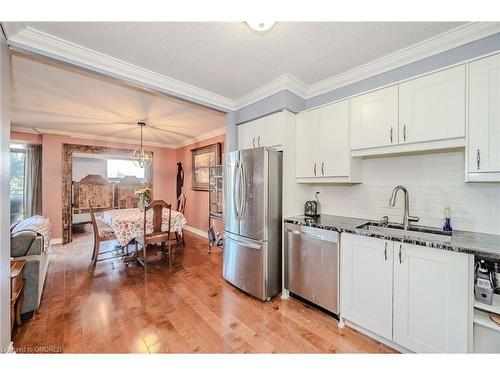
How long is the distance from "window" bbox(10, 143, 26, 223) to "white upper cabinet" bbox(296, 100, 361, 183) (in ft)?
18.8

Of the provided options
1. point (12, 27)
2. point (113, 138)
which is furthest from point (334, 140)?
point (113, 138)

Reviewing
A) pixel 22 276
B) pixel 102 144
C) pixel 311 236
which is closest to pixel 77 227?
pixel 102 144

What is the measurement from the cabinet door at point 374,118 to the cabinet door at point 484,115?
0.45 m

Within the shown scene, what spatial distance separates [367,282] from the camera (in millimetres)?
1713

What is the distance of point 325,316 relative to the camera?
201 centimetres

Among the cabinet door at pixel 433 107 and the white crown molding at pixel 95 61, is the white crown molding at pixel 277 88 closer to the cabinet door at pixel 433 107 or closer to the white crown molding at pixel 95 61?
the white crown molding at pixel 95 61

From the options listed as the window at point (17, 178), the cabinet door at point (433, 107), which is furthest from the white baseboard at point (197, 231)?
the cabinet door at point (433, 107)

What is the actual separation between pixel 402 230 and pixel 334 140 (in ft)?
3.51

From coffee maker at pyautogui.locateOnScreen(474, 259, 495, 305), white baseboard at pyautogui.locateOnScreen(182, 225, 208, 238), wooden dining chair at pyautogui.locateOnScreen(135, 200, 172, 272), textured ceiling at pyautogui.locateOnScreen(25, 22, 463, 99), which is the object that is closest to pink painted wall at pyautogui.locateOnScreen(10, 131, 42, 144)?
wooden dining chair at pyautogui.locateOnScreen(135, 200, 172, 272)

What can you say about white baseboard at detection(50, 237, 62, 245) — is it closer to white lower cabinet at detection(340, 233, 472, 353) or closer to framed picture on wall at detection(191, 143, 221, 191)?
framed picture on wall at detection(191, 143, 221, 191)

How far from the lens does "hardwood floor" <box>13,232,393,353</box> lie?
1.63 metres

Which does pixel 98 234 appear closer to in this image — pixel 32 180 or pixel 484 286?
pixel 32 180

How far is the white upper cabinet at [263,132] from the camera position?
239cm
